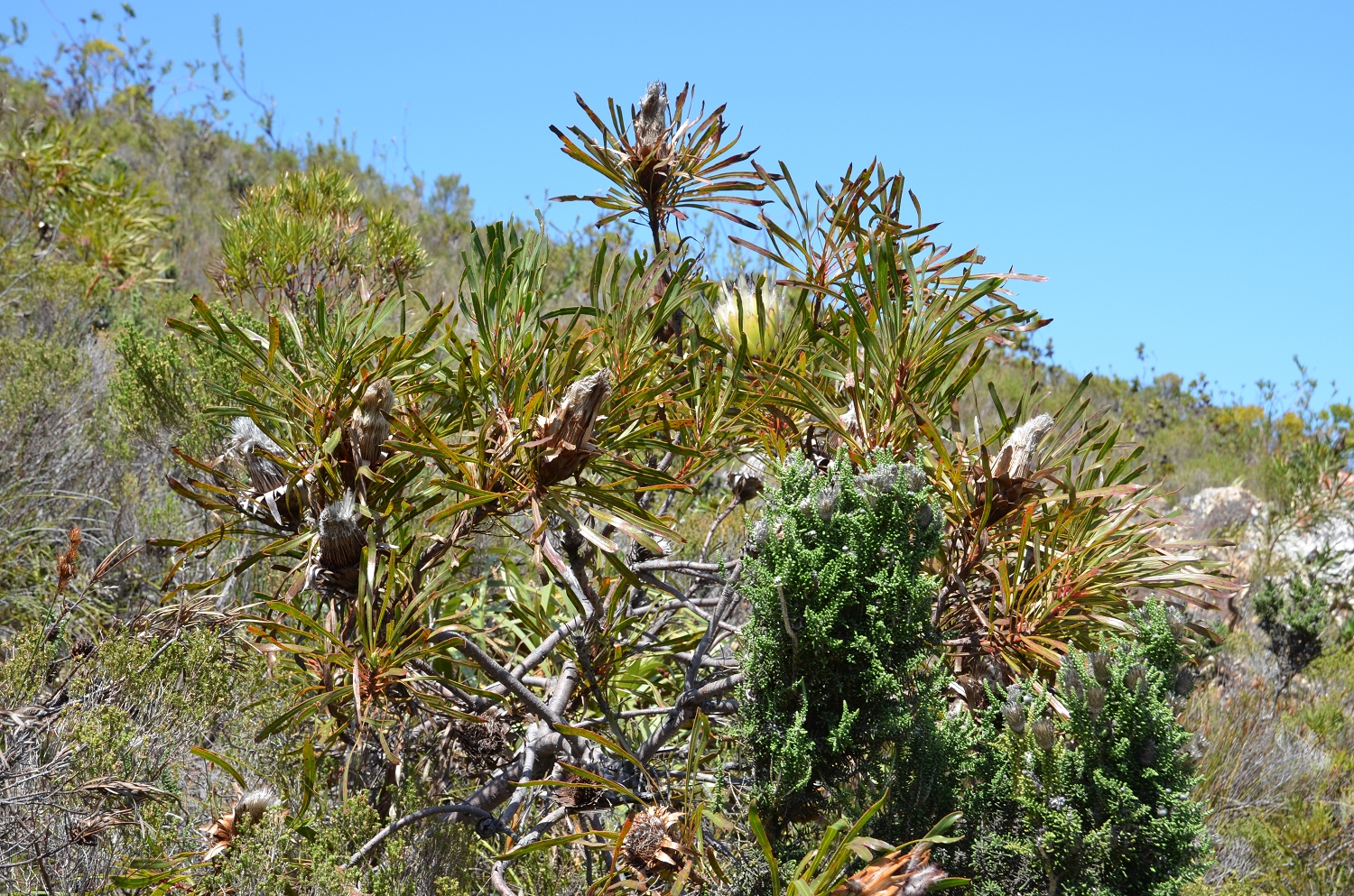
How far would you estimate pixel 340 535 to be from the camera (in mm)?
1425

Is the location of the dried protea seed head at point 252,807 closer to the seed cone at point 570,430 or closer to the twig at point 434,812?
the twig at point 434,812

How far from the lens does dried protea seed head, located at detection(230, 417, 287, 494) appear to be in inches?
58.1

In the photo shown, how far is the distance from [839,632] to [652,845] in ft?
1.39

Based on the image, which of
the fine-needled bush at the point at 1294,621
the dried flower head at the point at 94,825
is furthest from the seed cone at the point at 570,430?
the fine-needled bush at the point at 1294,621

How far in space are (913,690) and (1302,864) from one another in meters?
3.05

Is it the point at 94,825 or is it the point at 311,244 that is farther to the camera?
the point at 311,244

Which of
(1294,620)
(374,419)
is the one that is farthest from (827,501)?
(1294,620)

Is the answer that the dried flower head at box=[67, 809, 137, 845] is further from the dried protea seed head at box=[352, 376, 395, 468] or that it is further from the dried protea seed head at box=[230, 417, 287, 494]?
the dried protea seed head at box=[352, 376, 395, 468]

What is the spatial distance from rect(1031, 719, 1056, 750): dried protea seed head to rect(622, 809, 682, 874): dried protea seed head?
1.91 feet

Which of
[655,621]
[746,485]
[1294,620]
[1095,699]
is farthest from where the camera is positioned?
[1294,620]

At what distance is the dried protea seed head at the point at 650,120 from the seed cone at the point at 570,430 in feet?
2.19

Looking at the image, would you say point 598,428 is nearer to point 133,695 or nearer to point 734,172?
point 734,172

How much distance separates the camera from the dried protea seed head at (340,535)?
55.6 inches

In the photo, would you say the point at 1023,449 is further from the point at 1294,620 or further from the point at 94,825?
the point at 1294,620
